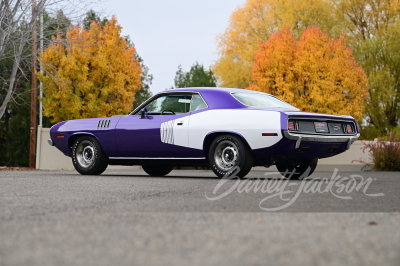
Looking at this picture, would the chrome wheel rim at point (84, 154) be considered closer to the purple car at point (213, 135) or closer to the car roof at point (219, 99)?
the purple car at point (213, 135)

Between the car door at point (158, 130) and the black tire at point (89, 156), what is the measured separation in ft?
1.56

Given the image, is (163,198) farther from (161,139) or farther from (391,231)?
(161,139)

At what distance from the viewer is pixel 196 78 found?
4303 centimetres

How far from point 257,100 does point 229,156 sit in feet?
3.99

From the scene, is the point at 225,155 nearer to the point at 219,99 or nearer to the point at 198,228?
the point at 219,99

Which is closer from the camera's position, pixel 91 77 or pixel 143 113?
pixel 143 113

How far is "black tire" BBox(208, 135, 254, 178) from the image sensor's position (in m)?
10.7

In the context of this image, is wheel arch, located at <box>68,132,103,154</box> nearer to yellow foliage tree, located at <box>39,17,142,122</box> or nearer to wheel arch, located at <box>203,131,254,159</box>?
wheel arch, located at <box>203,131,254,159</box>

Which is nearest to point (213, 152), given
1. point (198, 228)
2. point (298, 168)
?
point (298, 168)

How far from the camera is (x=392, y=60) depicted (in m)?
41.2

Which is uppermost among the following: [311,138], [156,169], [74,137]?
[311,138]

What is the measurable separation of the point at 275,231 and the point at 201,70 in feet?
130

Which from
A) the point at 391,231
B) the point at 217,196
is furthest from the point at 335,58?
the point at 391,231

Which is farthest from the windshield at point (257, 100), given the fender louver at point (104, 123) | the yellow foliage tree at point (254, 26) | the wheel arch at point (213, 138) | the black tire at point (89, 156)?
the yellow foliage tree at point (254, 26)
